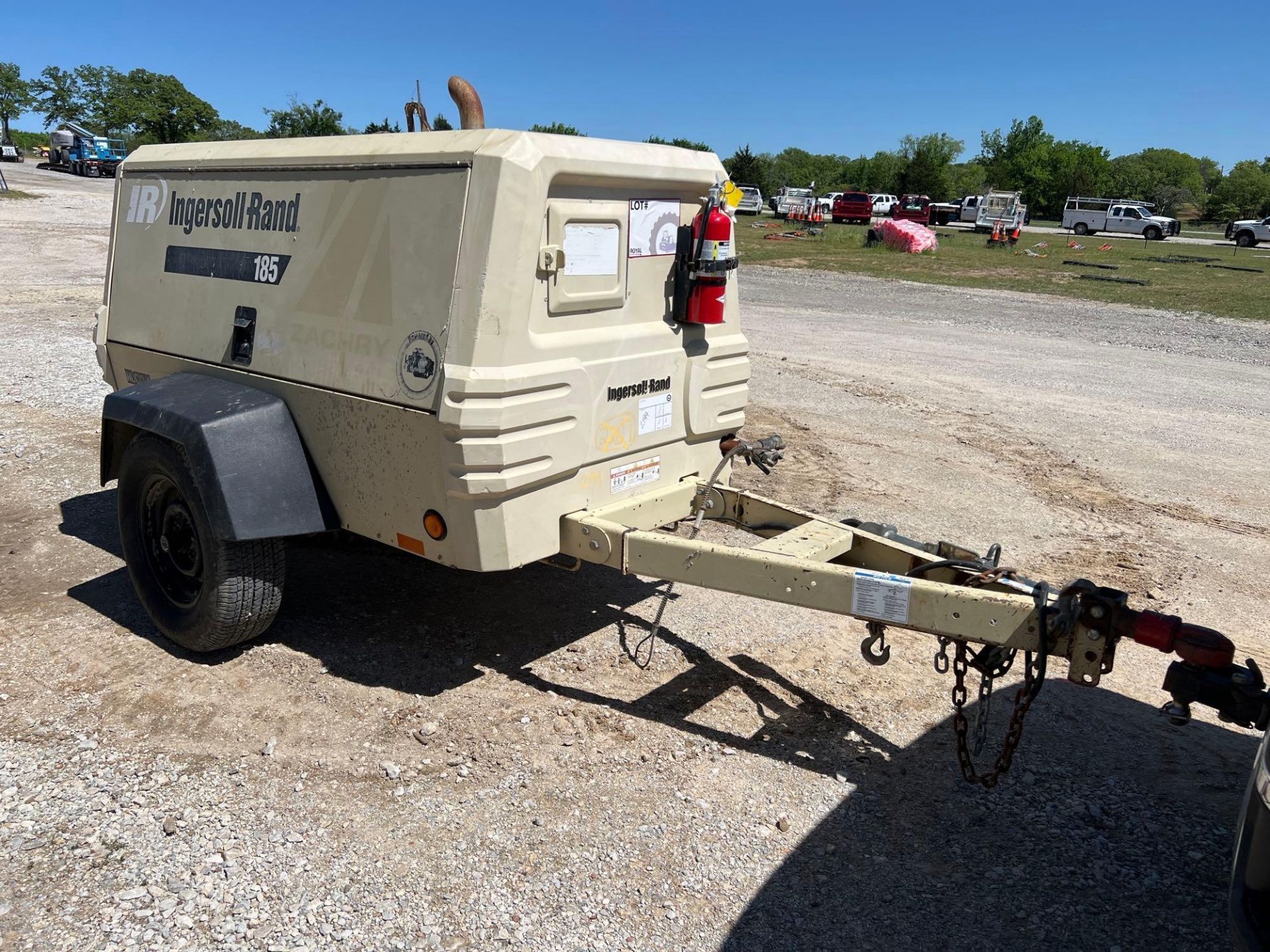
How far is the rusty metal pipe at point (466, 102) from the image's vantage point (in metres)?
4.25

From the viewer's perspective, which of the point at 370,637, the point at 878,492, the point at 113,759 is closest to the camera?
the point at 113,759

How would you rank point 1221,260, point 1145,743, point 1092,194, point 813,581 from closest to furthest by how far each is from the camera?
point 813,581 → point 1145,743 → point 1221,260 → point 1092,194

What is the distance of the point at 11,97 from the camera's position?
284ft

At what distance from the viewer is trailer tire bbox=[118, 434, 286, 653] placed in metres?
4.25

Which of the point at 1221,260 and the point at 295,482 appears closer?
the point at 295,482

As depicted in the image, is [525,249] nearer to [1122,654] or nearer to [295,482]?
[295,482]

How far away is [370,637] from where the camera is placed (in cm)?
478

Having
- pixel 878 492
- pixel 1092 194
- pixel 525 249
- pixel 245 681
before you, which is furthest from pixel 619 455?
pixel 1092 194

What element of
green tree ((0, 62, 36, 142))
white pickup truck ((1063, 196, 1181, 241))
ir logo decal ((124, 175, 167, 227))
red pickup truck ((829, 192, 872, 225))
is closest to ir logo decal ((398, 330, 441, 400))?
ir logo decal ((124, 175, 167, 227))

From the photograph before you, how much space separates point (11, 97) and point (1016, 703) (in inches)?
4216

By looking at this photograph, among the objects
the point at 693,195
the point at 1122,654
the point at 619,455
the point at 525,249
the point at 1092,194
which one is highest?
the point at 1092,194

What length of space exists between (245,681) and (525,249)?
2359 millimetres

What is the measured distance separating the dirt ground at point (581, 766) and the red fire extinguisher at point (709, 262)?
1651mm

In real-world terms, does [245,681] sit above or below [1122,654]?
below
